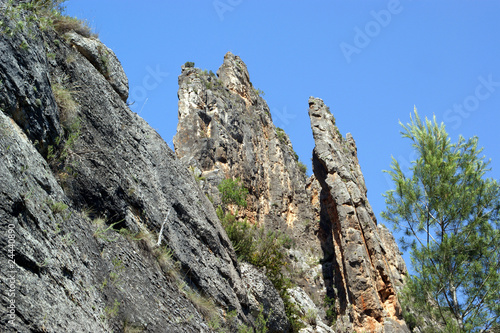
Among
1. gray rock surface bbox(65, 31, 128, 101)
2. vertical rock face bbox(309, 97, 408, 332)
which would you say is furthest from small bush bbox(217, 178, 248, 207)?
gray rock surface bbox(65, 31, 128, 101)

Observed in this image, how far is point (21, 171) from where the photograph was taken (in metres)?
6.04

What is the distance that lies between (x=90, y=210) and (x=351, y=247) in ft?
69.5

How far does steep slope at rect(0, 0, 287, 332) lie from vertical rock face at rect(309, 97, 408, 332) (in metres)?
15.0

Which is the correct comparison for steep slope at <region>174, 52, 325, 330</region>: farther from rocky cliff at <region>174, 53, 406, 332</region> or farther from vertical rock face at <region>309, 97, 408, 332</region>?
vertical rock face at <region>309, 97, 408, 332</region>

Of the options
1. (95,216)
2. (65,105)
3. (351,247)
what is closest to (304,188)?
(351,247)

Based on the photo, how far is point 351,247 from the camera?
27.2 meters

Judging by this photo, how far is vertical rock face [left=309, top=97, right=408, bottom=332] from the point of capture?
2559 cm

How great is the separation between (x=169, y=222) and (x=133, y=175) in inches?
46.9

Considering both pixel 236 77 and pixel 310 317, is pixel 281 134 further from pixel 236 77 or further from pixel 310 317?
pixel 310 317

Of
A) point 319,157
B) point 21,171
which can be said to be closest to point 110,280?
point 21,171

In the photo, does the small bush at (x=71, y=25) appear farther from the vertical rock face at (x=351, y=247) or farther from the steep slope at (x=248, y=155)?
the vertical rock face at (x=351, y=247)

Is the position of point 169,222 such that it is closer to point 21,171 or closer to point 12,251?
point 21,171

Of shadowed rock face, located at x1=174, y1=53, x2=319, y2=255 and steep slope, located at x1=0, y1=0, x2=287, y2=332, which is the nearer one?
steep slope, located at x1=0, y1=0, x2=287, y2=332

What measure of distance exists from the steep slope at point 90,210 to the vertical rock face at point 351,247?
1504 cm
